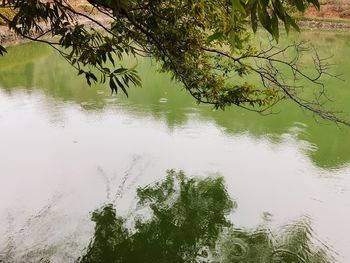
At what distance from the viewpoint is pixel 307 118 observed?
248 inches

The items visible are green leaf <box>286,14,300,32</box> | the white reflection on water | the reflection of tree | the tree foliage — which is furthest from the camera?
the white reflection on water

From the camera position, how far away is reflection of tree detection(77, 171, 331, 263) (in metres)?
3.10

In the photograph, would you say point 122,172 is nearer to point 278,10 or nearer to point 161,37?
point 161,37

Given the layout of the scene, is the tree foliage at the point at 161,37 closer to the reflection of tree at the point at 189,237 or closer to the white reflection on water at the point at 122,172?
the reflection of tree at the point at 189,237

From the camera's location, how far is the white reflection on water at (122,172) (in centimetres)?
347

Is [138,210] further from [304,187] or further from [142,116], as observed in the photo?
[142,116]

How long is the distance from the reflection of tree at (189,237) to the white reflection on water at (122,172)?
0.44 feet

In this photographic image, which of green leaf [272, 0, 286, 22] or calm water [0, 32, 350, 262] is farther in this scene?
calm water [0, 32, 350, 262]

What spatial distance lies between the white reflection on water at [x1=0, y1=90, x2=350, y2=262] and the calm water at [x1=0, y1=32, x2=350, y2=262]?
0.5 inches

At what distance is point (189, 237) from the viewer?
131 inches

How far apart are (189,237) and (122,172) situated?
1.36 m

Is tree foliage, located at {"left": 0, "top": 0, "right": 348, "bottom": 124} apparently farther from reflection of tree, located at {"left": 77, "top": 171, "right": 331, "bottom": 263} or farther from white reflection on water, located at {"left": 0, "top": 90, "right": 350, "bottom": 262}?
white reflection on water, located at {"left": 0, "top": 90, "right": 350, "bottom": 262}

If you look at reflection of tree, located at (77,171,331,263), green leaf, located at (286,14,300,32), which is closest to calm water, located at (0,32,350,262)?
reflection of tree, located at (77,171,331,263)

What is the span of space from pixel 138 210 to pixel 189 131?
2124 millimetres
